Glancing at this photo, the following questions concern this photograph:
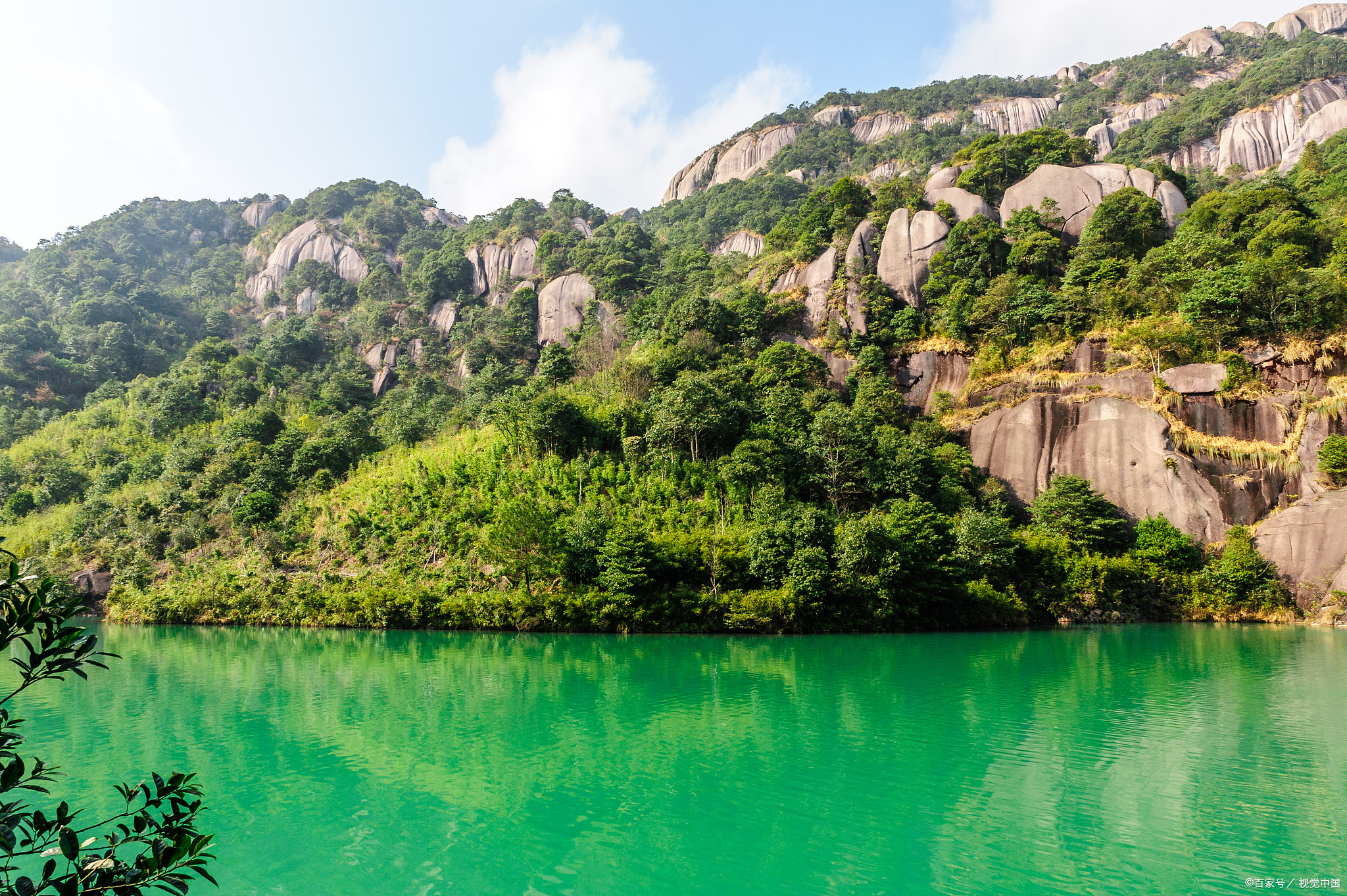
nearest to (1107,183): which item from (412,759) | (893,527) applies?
(893,527)

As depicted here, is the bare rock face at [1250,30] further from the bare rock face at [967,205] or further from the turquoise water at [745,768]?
the turquoise water at [745,768]

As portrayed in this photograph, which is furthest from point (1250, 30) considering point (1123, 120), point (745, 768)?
point (745, 768)

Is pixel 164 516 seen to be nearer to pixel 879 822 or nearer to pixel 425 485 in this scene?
pixel 425 485

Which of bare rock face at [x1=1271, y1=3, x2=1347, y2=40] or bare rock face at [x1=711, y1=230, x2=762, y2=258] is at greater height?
bare rock face at [x1=1271, y1=3, x2=1347, y2=40]

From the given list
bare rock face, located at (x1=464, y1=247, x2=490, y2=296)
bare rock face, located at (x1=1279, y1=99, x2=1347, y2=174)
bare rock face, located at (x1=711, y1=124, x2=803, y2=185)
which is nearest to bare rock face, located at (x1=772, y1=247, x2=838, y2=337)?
bare rock face, located at (x1=464, y1=247, x2=490, y2=296)

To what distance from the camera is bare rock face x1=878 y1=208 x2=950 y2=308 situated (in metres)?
35.5

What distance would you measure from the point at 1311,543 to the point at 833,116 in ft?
245

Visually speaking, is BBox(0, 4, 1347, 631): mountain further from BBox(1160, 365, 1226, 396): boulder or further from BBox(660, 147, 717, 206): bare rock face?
BBox(660, 147, 717, 206): bare rock face

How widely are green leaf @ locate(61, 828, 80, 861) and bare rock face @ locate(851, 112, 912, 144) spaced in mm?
87994

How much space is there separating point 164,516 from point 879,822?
34.9m

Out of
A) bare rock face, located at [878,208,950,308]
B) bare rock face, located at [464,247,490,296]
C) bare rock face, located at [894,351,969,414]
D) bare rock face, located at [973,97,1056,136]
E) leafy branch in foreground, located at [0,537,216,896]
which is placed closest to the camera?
leafy branch in foreground, located at [0,537,216,896]

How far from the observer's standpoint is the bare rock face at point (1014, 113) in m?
74.8

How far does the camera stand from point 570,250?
52250 mm

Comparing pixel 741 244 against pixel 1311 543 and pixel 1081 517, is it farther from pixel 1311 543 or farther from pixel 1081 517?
pixel 1311 543
